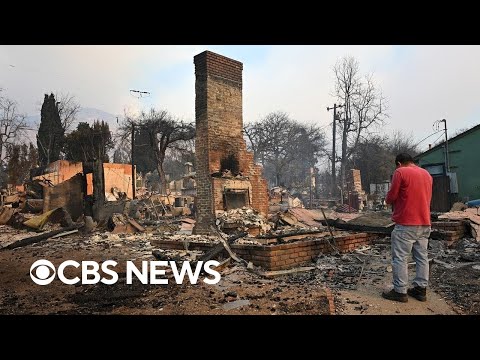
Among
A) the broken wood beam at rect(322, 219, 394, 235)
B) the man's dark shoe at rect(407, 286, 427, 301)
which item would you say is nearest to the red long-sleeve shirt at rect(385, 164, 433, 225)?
the man's dark shoe at rect(407, 286, 427, 301)

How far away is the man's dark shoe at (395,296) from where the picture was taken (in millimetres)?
4008

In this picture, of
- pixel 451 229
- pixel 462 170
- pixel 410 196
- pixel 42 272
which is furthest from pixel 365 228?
pixel 462 170

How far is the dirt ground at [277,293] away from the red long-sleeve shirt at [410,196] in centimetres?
93

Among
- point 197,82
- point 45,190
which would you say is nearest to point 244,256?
point 197,82

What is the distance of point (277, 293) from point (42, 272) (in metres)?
4.51

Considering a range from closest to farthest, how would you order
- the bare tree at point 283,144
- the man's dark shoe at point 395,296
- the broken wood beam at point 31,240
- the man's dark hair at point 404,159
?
the man's dark shoe at point 395,296 < the man's dark hair at point 404,159 < the broken wood beam at point 31,240 < the bare tree at point 283,144

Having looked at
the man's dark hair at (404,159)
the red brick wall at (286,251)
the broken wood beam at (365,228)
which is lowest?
the red brick wall at (286,251)

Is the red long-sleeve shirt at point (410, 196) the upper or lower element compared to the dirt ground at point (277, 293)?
upper

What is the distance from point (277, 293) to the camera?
4.54 metres

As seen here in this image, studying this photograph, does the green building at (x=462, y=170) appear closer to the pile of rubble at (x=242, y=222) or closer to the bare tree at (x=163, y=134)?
the pile of rubble at (x=242, y=222)

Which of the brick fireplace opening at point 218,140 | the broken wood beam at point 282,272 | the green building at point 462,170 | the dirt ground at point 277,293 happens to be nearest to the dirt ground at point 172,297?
the dirt ground at point 277,293

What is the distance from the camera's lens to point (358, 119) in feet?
100

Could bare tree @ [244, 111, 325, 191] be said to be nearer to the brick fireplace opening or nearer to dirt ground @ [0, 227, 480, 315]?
the brick fireplace opening
